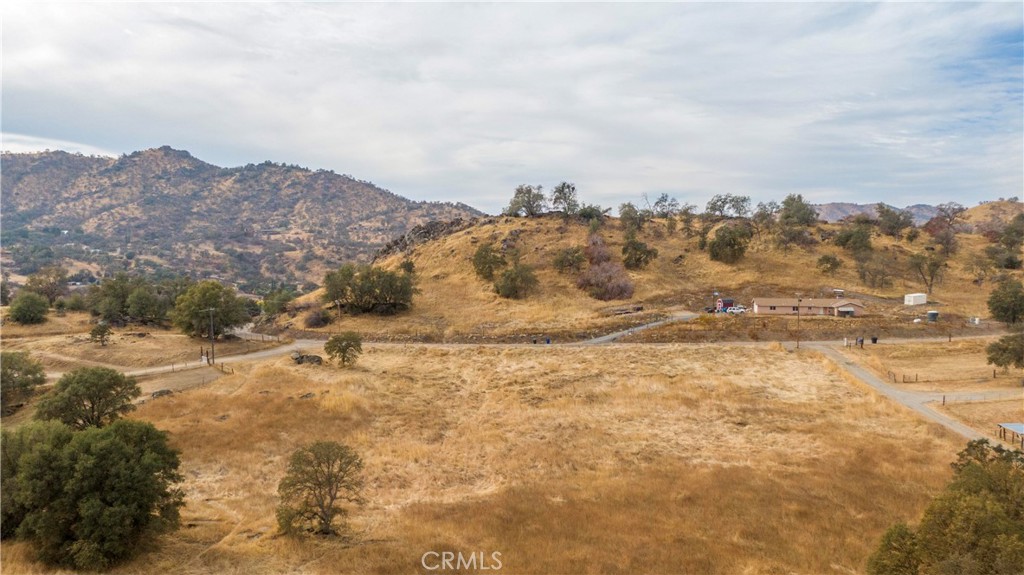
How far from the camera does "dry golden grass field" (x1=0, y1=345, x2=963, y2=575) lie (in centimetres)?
2005

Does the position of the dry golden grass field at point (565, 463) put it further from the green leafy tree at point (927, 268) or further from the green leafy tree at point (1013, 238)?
the green leafy tree at point (1013, 238)

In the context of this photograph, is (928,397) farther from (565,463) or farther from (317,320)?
(317,320)

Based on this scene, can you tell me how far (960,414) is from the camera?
3609 cm

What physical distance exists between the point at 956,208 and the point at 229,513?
158 meters

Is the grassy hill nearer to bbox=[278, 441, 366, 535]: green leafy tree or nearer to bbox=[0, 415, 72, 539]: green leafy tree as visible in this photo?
bbox=[278, 441, 366, 535]: green leafy tree

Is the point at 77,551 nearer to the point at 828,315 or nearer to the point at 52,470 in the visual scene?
the point at 52,470

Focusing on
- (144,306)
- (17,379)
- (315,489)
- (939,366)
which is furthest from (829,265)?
→ (144,306)

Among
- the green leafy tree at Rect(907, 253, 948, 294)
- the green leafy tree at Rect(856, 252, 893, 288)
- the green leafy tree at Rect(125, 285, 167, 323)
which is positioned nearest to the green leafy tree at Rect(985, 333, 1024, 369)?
the green leafy tree at Rect(907, 253, 948, 294)

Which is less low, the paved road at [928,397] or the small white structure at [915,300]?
the small white structure at [915,300]

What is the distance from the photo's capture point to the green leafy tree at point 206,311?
62.1 m

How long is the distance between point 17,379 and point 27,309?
36754mm

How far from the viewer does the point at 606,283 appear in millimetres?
84500

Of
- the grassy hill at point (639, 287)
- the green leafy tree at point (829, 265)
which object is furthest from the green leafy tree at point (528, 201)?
the green leafy tree at point (829, 265)

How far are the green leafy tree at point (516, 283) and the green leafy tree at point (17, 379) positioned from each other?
55338 millimetres
